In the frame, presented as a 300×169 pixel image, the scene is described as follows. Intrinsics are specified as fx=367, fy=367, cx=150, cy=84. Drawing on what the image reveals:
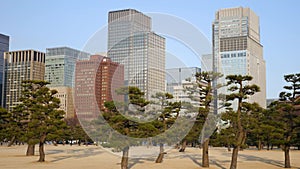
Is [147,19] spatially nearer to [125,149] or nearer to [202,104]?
[202,104]

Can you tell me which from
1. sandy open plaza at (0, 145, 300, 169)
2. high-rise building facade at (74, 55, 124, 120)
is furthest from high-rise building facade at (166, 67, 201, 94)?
sandy open plaza at (0, 145, 300, 169)

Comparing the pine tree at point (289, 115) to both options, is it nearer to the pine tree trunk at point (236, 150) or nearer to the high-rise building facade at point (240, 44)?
the pine tree trunk at point (236, 150)

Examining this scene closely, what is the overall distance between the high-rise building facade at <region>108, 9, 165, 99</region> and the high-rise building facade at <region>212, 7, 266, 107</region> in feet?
258

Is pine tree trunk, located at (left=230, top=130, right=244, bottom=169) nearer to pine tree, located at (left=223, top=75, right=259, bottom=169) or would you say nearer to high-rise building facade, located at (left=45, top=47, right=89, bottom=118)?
pine tree, located at (left=223, top=75, right=259, bottom=169)

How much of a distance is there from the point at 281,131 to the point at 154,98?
669 centimetres

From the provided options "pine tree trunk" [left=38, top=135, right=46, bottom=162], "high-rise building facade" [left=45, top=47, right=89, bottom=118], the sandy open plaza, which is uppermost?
"high-rise building facade" [left=45, top=47, right=89, bottom=118]

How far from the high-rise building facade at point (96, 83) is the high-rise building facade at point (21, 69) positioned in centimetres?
6577

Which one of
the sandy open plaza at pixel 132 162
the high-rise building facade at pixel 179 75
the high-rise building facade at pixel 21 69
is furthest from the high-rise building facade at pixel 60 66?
the high-rise building facade at pixel 179 75

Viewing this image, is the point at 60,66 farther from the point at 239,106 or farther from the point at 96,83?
the point at 239,106

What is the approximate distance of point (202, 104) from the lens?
17938 millimetres

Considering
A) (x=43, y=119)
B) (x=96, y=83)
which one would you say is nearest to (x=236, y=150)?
(x=43, y=119)

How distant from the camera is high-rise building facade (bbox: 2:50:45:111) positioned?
334 ft

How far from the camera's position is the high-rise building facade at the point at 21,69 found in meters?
102

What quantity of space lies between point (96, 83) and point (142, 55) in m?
9.96
